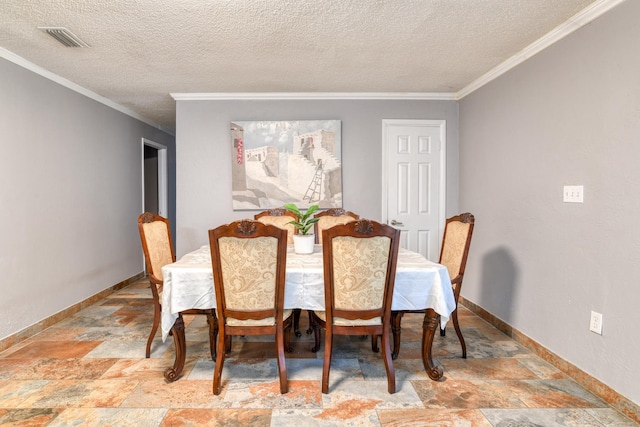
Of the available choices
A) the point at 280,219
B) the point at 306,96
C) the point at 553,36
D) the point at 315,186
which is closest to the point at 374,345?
the point at 280,219

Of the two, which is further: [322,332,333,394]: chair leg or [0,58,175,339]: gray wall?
[0,58,175,339]: gray wall

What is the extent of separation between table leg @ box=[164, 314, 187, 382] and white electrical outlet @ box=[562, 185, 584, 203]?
8.66 feet

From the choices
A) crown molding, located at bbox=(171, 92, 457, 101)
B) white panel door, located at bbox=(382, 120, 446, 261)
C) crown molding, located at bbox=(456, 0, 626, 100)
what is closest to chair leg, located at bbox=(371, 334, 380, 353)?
white panel door, located at bbox=(382, 120, 446, 261)

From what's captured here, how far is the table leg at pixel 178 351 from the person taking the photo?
221 cm

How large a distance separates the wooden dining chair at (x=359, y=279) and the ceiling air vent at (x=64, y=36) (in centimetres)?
232

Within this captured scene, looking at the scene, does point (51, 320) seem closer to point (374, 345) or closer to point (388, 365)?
point (374, 345)

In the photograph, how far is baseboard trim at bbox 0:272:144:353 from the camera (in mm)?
2785

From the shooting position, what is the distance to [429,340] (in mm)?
2264

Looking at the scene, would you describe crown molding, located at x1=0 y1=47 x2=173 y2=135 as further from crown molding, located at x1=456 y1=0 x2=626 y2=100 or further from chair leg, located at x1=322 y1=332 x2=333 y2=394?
crown molding, located at x1=456 y1=0 x2=626 y2=100

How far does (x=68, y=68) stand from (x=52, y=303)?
2.14 meters

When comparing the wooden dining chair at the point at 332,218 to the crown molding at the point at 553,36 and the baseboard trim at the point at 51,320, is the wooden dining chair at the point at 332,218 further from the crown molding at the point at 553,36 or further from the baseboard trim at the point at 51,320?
the baseboard trim at the point at 51,320

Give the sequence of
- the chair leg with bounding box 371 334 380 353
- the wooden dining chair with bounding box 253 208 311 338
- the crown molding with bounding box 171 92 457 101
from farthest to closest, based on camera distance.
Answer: the crown molding with bounding box 171 92 457 101, the wooden dining chair with bounding box 253 208 311 338, the chair leg with bounding box 371 334 380 353

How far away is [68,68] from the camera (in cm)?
319

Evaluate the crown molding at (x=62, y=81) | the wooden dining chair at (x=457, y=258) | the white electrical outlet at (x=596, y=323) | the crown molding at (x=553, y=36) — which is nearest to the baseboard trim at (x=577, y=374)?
the white electrical outlet at (x=596, y=323)
